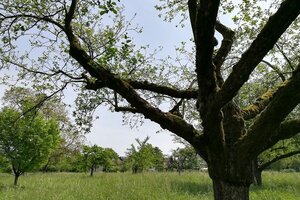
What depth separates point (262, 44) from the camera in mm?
3955

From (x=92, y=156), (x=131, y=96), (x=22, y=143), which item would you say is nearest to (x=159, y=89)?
(x=131, y=96)

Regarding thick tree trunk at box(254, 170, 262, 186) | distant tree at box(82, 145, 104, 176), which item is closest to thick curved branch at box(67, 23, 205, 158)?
thick tree trunk at box(254, 170, 262, 186)

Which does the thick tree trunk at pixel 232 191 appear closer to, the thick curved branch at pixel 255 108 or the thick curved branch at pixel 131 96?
the thick curved branch at pixel 131 96

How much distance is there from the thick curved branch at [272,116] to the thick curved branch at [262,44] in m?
0.75

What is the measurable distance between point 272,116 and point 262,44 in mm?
1382

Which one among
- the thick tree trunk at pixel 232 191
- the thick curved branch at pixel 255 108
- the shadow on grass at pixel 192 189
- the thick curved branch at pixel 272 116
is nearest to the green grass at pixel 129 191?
the shadow on grass at pixel 192 189

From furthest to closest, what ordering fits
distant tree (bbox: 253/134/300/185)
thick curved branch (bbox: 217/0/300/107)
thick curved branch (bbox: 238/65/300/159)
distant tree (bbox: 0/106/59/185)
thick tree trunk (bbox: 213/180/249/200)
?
distant tree (bbox: 253/134/300/185) < distant tree (bbox: 0/106/59/185) < thick tree trunk (bbox: 213/180/249/200) < thick curved branch (bbox: 238/65/300/159) < thick curved branch (bbox: 217/0/300/107)

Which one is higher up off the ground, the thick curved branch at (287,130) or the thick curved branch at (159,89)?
the thick curved branch at (159,89)

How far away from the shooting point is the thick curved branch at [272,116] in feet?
14.9

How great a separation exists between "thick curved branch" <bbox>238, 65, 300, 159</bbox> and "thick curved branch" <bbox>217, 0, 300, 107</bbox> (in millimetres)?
746

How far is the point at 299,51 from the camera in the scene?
1234cm

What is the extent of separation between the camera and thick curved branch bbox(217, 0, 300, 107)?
3.68m

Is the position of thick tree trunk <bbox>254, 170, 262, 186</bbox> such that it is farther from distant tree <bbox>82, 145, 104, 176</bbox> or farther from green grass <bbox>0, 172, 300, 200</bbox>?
distant tree <bbox>82, 145, 104, 176</bbox>

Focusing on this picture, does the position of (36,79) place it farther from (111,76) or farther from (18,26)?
(111,76)
